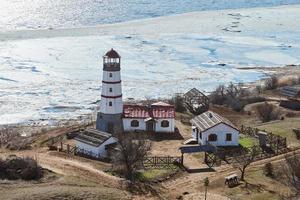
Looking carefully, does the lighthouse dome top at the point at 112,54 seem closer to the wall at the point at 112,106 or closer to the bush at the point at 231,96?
the wall at the point at 112,106

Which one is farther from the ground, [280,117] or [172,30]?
[172,30]

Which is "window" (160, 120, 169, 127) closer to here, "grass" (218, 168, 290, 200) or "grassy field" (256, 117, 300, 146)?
"grassy field" (256, 117, 300, 146)

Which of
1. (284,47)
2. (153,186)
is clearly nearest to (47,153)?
(153,186)

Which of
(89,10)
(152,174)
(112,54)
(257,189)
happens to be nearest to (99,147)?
(152,174)

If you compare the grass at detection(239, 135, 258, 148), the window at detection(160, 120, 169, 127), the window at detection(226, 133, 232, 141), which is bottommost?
the grass at detection(239, 135, 258, 148)

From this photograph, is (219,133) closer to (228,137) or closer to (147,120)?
(228,137)

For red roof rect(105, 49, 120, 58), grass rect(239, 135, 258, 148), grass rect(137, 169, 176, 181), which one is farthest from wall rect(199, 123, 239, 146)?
red roof rect(105, 49, 120, 58)

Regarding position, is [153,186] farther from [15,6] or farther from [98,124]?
[15,6]
